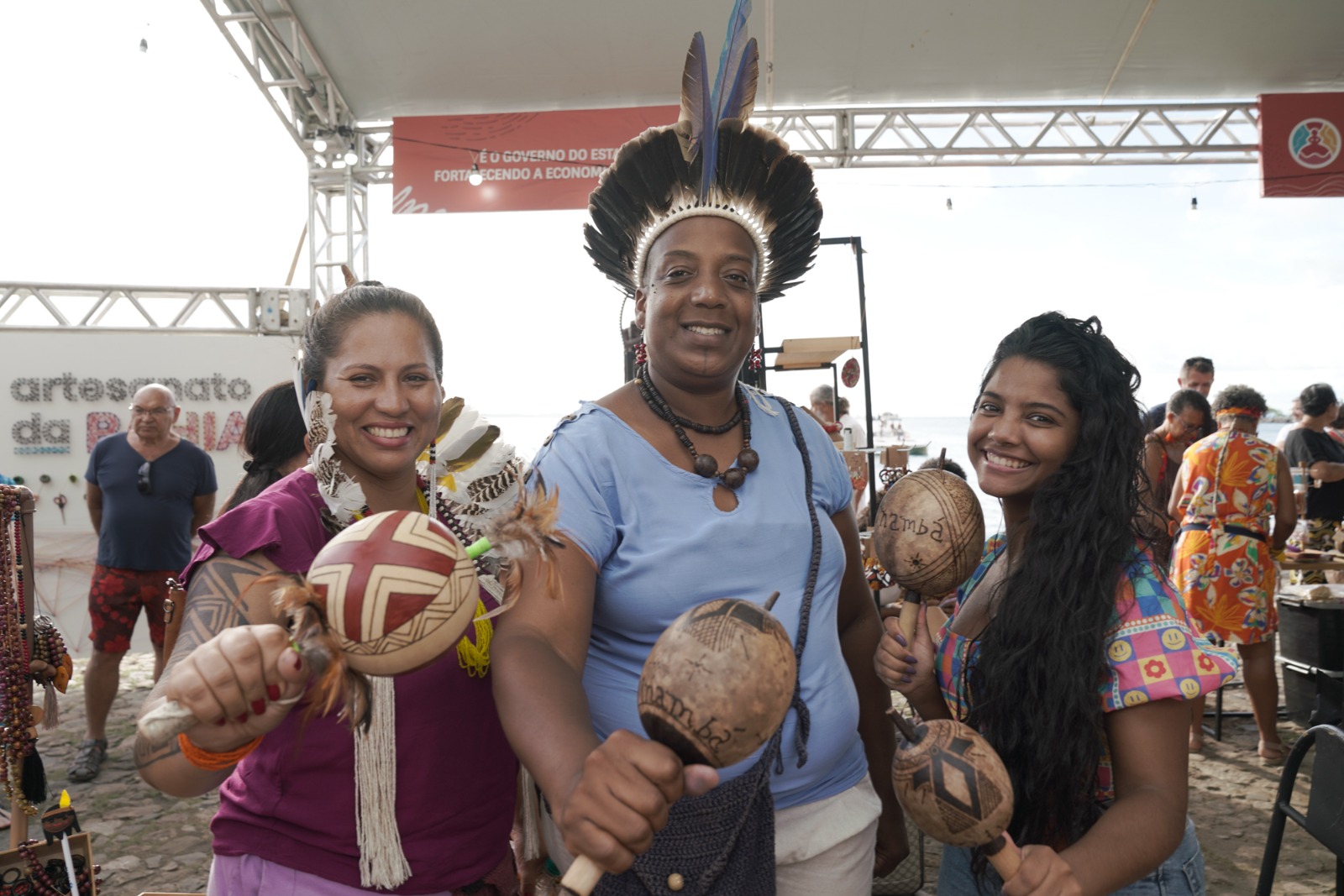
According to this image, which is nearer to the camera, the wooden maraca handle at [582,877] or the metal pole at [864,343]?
the wooden maraca handle at [582,877]

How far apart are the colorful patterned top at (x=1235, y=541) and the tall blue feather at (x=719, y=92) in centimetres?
423

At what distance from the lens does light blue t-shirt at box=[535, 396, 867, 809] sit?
57.4 inches

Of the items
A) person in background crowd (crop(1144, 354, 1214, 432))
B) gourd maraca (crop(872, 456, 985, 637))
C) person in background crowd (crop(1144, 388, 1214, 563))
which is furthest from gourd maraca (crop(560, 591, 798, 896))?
person in background crowd (crop(1144, 354, 1214, 432))

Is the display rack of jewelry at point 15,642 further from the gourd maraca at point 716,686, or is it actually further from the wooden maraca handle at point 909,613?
the wooden maraca handle at point 909,613

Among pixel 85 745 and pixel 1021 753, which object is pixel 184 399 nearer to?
pixel 85 745

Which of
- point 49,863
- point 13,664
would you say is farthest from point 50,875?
point 13,664

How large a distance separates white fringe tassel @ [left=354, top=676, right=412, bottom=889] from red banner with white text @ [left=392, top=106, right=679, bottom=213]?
6.81 metres

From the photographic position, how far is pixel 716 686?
39.5 inches

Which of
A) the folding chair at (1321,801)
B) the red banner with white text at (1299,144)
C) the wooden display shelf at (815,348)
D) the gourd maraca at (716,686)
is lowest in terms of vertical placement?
the folding chair at (1321,801)

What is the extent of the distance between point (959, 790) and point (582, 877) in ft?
1.82

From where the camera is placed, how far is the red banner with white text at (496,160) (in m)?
7.69

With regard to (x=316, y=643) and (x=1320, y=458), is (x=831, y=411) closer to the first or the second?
(x=1320, y=458)

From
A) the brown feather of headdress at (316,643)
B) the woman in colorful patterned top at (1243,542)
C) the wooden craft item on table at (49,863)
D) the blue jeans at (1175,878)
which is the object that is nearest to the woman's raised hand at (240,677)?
the brown feather of headdress at (316,643)

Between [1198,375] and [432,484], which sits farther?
[1198,375]
